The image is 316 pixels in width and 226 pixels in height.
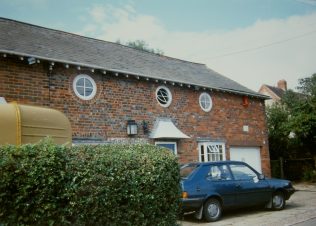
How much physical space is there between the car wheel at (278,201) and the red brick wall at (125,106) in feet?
15.7

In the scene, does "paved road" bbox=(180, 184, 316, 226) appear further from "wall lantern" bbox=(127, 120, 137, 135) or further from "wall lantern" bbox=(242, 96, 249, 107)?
"wall lantern" bbox=(242, 96, 249, 107)

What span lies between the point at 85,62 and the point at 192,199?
6.53 meters

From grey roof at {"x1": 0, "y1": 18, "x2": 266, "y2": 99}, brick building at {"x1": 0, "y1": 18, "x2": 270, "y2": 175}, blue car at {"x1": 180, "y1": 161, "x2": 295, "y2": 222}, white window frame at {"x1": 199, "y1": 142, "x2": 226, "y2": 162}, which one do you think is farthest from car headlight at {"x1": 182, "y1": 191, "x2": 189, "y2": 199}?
white window frame at {"x1": 199, "y1": 142, "x2": 226, "y2": 162}

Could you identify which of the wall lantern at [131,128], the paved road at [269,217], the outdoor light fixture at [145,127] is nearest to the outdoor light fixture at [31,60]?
the wall lantern at [131,128]

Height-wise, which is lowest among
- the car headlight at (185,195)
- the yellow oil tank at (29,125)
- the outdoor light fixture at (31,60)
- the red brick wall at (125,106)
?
the car headlight at (185,195)

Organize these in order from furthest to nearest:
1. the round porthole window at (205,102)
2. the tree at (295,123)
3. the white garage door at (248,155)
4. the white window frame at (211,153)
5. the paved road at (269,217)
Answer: the tree at (295,123) → the white garage door at (248,155) → the round porthole window at (205,102) → the white window frame at (211,153) → the paved road at (269,217)

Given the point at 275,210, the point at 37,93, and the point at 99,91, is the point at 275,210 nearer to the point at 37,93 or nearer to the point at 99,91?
the point at 99,91

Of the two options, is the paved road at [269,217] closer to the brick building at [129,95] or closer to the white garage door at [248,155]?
the brick building at [129,95]

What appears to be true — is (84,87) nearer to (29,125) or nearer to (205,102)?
(29,125)

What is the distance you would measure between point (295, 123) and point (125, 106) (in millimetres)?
10652

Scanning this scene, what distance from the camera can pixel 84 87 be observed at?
1223 cm

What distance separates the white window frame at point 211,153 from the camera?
15.5 m

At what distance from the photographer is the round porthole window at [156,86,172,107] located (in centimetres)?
1447

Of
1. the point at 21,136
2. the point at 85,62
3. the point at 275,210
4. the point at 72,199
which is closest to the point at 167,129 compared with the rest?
the point at 85,62
